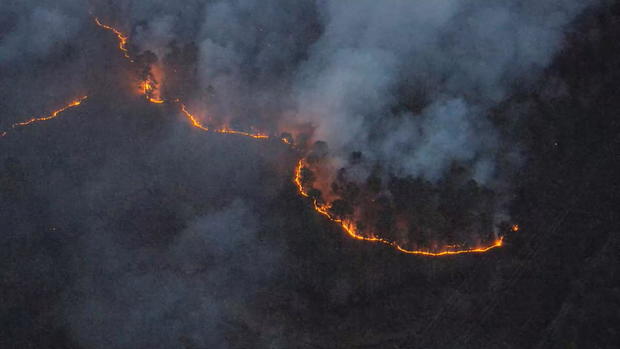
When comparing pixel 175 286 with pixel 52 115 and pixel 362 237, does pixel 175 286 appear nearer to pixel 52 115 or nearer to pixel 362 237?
pixel 362 237

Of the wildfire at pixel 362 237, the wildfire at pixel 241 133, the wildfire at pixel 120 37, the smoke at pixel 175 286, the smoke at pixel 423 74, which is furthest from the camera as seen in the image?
the wildfire at pixel 120 37

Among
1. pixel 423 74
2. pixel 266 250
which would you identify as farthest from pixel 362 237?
pixel 423 74

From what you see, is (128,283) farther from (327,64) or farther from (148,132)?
(327,64)

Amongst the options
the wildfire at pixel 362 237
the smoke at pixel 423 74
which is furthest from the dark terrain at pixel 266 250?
the smoke at pixel 423 74

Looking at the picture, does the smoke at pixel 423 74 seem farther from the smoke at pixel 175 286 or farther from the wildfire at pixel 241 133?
the smoke at pixel 175 286

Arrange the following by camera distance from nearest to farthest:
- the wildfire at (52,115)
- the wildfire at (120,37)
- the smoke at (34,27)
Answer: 1. the wildfire at (52,115)
2. the smoke at (34,27)
3. the wildfire at (120,37)

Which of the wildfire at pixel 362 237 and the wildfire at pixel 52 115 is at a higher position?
the wildfire at pixel 52 115

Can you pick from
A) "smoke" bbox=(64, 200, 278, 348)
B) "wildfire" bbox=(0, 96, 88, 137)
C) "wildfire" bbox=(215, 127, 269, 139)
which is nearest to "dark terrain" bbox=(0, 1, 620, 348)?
"smoke" bbox=(64, 200, 278, 348)

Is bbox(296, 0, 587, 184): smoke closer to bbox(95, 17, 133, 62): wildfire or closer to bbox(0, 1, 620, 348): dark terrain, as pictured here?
bbox(0, 1, 620, 348): dark terrain

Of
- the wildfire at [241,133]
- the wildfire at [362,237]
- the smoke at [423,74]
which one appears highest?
the smoke at [423,74]

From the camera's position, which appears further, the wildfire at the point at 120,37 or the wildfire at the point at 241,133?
the wildfire at the point at 120,37

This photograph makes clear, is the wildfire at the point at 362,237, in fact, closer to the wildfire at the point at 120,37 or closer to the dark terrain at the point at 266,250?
the dark terrain at the point at 266,250

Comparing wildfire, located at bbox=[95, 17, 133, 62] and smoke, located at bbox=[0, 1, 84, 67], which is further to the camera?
wildfire, located at bbox=[95, 17, 133, 62]
